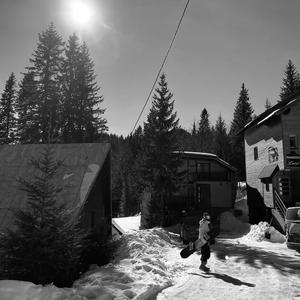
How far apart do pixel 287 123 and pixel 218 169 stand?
14.0 meters

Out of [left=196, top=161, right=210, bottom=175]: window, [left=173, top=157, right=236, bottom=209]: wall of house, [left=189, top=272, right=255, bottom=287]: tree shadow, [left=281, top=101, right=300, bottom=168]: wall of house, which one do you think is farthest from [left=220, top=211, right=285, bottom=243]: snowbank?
[left=189, top=272, right=255, bottom=287]: tree shadow

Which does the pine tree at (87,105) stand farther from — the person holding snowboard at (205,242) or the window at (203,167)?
the person holding snowboard at (205,242)

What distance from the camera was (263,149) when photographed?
32.2m

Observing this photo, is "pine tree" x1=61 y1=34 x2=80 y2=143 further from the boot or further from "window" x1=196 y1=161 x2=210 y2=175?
the boot

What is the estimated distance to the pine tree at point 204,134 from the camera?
266 ft

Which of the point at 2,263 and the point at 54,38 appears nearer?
the point at 2,263

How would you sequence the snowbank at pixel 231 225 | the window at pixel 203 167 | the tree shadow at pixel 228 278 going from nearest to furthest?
the tree shadow at pixel 228 278 < the snowbank at pixel 231 225 < the window at pixel 203 167

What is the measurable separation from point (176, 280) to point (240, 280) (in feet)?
6.28

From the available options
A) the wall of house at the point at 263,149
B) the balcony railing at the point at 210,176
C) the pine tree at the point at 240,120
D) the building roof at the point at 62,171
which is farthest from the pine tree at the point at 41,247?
the pine tree at the point at 240,120

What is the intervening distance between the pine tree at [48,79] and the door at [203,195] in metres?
16.9

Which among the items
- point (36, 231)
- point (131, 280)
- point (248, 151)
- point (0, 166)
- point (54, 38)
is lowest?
point (131, 280)

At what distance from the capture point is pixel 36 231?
413 inches

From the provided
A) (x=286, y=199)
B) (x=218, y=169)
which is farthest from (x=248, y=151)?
(x=286, y=199)

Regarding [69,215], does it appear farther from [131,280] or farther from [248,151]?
[248,151]
